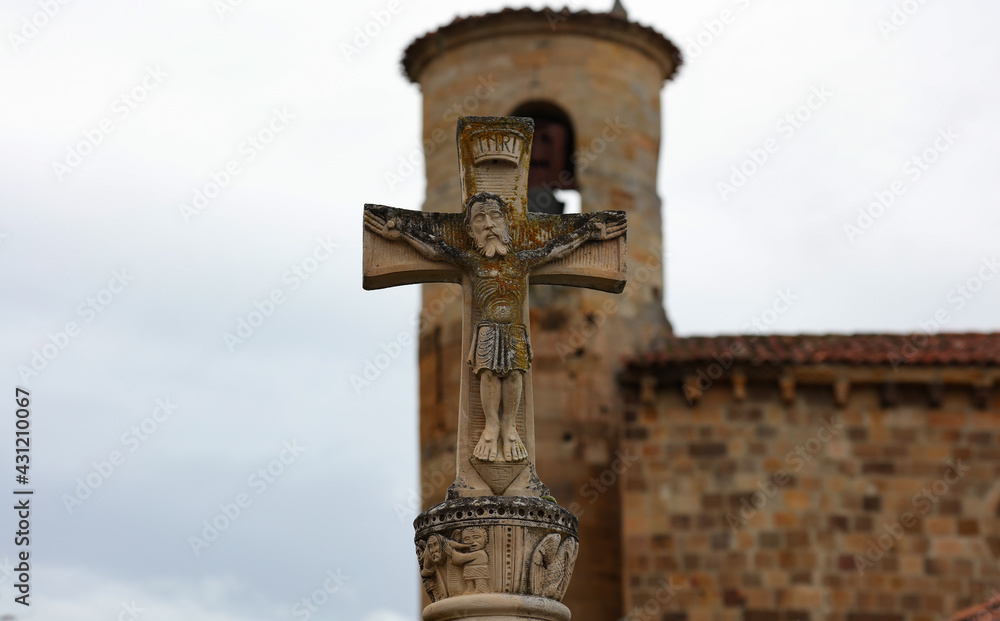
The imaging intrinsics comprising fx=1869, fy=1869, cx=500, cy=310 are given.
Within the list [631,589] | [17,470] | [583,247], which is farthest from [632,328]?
[583,247]

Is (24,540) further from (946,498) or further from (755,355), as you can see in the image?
(946,498)

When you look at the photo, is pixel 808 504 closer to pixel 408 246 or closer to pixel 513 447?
pixel 408 246

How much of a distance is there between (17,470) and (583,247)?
473 centimetres

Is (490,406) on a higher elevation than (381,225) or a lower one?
lower

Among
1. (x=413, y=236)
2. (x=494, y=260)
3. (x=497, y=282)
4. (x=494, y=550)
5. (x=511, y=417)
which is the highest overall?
(x=413, y=236)

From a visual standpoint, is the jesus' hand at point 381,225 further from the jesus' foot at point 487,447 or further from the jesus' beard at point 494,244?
the jesus' foot at point 487,447

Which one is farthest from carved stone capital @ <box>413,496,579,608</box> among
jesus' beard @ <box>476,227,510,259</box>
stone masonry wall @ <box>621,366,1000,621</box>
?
stone masonry wall @ <box>621,366,1000,621</box>

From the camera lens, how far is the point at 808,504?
20156 mm

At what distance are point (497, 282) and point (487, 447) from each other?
868 mm

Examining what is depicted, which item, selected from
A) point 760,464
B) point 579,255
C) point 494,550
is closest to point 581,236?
point 579,255

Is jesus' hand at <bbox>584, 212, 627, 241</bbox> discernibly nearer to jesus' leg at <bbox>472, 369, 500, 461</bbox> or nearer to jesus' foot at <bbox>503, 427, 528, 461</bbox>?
jesus' leg at <bbox>472, 369, 500, 461</bbox>

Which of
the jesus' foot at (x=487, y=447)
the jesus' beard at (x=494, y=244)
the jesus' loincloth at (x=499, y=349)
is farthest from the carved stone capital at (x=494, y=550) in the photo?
the jesus' beard at (x=494, y=244)

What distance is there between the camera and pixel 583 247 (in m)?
9.25

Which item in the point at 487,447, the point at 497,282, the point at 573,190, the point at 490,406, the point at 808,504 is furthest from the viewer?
the point at 573,190
